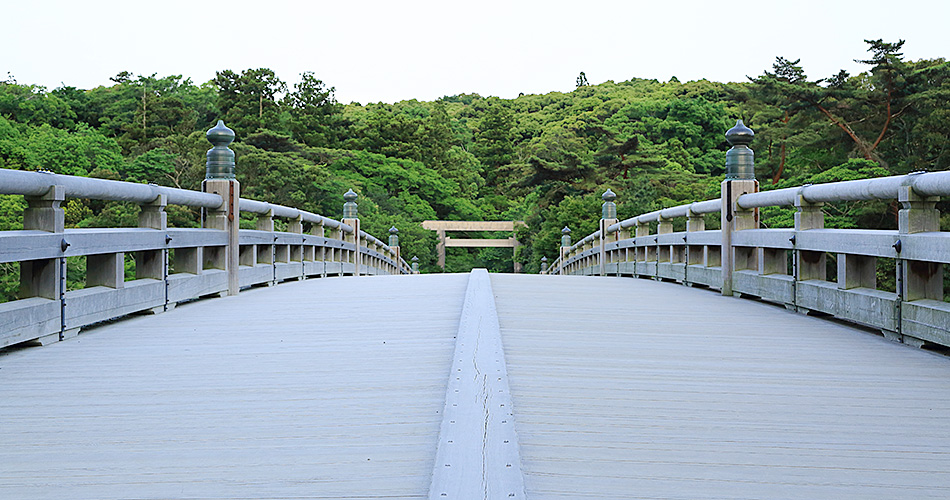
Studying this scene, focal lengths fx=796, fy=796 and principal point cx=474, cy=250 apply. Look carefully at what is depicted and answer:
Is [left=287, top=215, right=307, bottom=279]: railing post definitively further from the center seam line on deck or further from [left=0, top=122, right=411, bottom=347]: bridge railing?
the center seam line on deck

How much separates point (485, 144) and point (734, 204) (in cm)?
5082

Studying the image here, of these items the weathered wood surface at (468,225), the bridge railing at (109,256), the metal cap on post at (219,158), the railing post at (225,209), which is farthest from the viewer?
the weathered wood surface at (468,225)

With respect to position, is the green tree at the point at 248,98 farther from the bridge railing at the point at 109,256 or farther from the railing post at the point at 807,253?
the railing post at the point at 807,253

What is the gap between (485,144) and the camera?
2237 inches

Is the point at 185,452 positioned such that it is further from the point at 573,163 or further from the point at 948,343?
the point at 573,163

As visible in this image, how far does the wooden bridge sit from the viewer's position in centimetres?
192

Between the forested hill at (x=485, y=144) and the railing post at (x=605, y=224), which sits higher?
the forested hill at (x=485, y=144)

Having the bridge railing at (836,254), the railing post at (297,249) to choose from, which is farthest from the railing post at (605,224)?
the railing post at (297,249)

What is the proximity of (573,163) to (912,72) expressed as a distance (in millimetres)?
15900

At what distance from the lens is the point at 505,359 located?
10.6 feet

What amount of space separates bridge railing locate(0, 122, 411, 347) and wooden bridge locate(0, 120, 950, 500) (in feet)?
0.05

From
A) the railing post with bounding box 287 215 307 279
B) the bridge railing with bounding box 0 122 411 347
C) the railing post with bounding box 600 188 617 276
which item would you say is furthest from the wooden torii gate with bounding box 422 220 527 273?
the bridge railing with bounding box 0 122 411 347

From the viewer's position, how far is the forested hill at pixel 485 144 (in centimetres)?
2305

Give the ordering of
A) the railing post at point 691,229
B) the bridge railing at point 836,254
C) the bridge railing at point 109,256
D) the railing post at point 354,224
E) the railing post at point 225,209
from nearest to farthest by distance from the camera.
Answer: the bridge railing at point 109,256
the bridge railing at point 836,254
the railing post at point 225,209
the railing post at point 691,229
the railing post at point 354,224
